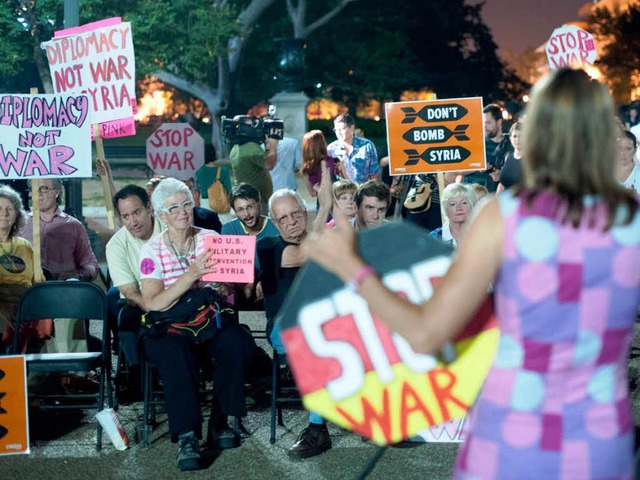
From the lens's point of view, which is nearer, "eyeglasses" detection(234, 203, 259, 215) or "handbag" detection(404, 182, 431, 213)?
"eyeglasses" detection(234, 203, 259, 215)

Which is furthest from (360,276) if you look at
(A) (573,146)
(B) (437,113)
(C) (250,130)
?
(C) (250,130)

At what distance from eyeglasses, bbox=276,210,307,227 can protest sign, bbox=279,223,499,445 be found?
140 inches

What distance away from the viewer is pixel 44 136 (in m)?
7.20

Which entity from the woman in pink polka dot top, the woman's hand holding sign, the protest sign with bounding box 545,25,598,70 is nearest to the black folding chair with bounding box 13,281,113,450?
the woman's hand holding sign

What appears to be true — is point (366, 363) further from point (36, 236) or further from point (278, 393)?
point (36, 236)

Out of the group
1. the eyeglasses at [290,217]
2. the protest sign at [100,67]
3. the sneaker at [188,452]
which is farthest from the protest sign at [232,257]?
the protest sign at [100,67]

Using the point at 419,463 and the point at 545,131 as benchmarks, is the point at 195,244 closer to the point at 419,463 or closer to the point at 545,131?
the point at 419,463

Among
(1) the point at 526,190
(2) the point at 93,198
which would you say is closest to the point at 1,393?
(1) the point at 526,190

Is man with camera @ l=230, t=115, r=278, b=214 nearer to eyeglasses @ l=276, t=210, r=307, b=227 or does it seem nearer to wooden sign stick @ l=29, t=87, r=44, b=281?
wooden sign stick @ l=29, t=87, r=44, b=281

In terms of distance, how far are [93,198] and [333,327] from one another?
749 inches

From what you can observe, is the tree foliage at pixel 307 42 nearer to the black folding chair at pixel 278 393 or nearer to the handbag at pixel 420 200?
the handbag at pixel 420 200

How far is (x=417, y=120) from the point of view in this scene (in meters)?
7.66

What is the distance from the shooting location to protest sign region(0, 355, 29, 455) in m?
5.60

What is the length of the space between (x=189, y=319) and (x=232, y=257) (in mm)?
425
